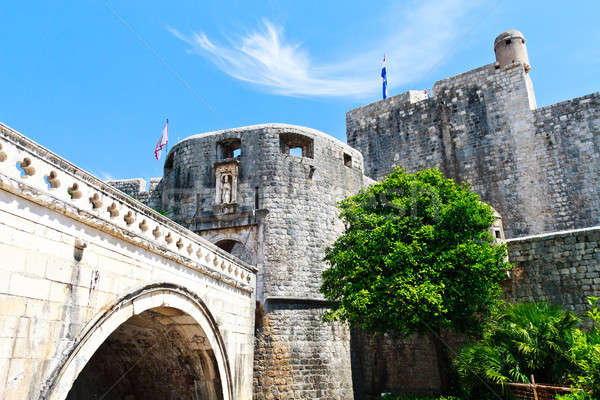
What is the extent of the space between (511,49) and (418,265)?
13869mm

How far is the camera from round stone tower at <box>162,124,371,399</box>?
1405cm

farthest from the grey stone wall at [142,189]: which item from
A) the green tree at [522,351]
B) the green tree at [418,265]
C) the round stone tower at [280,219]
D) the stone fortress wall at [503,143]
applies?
the green tree at [522,351]

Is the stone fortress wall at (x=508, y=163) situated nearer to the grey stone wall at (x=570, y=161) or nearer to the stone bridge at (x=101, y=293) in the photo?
the grey stone wall at (x=570, y=161)

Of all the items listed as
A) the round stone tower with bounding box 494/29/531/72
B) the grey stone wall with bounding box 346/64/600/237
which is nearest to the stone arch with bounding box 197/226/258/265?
the grey stone wall with bounding box 346/64/600/237

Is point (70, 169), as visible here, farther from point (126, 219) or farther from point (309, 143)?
point (309, 143)

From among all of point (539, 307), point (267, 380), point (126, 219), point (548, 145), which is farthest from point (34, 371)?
point (548, 145)

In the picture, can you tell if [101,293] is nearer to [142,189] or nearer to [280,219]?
[280,219]

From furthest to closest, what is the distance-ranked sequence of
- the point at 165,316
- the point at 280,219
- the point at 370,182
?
the point at 370,182 → the point at 280,219 → the point at 165,316

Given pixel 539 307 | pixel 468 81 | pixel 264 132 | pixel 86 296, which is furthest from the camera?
pixel 468 81

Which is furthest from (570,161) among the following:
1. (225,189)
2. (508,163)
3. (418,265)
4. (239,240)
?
(225,189)

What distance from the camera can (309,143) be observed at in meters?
17.1

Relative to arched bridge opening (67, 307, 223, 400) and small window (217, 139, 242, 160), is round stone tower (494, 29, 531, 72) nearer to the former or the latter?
small window (217, 139, 242, 160)

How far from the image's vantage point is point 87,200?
6703 millimetres

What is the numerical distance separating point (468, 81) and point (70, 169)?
64.9ft
